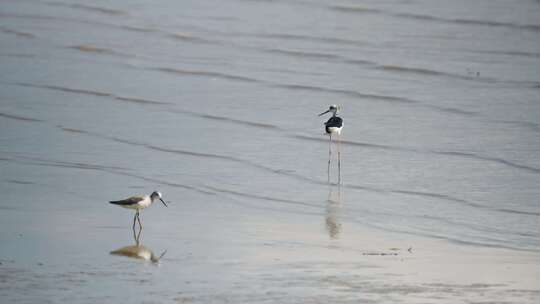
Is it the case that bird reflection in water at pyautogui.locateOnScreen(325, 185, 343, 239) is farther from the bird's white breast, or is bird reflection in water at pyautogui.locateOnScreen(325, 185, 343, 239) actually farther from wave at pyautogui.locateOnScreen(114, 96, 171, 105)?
wave at pyautogui.locateOnScreen(114, 96, 171, 105)

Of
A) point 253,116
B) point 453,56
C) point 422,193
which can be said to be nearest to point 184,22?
point 453,56

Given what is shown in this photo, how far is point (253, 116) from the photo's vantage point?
17.7 metres

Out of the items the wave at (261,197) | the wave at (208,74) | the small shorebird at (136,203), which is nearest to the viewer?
the small shorebird at (136,203)

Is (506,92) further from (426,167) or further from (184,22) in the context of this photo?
(184,22)

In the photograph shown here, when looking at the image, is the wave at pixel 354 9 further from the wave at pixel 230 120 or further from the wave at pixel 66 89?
the wave at pixel 230 120

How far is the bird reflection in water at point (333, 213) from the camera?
456 inches

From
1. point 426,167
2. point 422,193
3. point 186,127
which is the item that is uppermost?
point 186,127

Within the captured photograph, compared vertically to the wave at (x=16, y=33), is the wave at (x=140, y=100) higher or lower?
lower

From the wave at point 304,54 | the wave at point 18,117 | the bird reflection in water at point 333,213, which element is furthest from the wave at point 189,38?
the bird reflection in water at point 333,213

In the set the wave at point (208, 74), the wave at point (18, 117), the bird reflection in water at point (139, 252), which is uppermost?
the wave at point (208, 74)

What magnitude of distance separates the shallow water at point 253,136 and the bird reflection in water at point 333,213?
0.04 metres

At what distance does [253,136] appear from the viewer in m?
16.5

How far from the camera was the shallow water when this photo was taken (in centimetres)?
1030

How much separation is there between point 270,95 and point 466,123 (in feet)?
10.9
